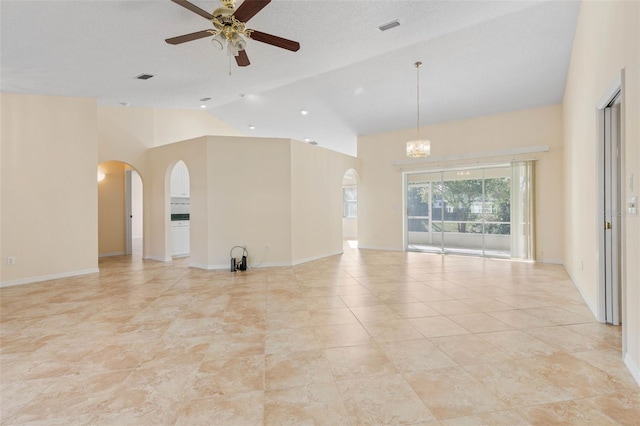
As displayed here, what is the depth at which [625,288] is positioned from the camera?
236 centimetres

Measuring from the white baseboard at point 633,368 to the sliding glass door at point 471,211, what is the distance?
4.84 metres

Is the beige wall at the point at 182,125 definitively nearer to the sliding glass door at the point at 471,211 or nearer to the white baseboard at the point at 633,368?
the sliding glass door at the point at 471,211

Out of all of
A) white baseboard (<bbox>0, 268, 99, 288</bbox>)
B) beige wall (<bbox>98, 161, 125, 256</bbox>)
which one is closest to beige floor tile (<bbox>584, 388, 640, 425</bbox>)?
white baseboard (<bbox>0, 268, 99, 288</bbox>)

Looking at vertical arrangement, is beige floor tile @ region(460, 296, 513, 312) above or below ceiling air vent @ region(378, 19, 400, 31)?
below

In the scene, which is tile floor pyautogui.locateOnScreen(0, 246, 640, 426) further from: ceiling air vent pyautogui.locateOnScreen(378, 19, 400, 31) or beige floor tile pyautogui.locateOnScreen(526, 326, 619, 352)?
ceiling air vent pyautogui.locateOnScreen(378, 19, 400, 31)

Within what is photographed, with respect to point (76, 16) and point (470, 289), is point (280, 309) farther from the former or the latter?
point (76, 16)

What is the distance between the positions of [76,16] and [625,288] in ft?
18.5

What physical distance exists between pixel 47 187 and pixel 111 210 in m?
2.94

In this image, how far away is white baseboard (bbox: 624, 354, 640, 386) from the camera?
6.80ft

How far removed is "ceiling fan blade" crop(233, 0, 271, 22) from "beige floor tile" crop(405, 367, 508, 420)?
10.2ft

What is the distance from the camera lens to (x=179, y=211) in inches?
309

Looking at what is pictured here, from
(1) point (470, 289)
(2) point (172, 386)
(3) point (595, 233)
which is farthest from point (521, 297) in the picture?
(2) point (172, 386)

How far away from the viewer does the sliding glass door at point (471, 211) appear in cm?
670

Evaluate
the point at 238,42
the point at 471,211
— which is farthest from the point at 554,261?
the point at 238,42
